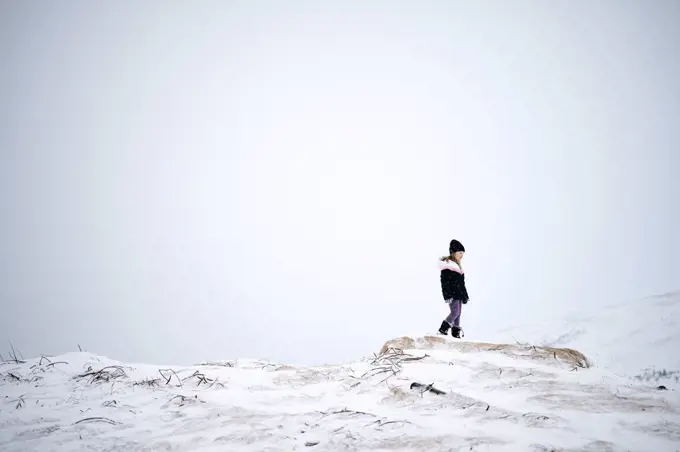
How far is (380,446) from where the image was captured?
400cm

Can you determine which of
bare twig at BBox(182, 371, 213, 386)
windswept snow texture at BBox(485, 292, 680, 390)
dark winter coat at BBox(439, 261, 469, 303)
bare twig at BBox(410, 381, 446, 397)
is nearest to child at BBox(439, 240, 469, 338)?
dark winter coat at BBox(439, 261, 469, 303)

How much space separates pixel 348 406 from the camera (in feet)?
17.6

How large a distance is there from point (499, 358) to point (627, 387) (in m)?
2.07

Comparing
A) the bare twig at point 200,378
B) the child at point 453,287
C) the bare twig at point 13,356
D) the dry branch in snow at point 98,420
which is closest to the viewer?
the dry branch in snow at point 98,420

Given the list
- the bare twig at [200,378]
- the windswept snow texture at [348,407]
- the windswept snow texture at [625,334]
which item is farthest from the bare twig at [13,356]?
the windswept snow texture at [625,334]

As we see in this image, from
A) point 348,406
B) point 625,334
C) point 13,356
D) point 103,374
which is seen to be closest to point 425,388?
point 348,406

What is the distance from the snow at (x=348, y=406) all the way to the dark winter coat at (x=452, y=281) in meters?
1.98

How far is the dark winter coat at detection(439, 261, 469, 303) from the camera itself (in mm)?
10289

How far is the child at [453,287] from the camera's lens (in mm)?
10266

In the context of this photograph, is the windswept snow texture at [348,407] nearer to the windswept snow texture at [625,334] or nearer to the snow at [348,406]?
the snow at [348,406]

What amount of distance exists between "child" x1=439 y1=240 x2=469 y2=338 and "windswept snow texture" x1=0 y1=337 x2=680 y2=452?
253 cm

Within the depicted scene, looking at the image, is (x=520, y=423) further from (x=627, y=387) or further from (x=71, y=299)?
(x=71, y=299)

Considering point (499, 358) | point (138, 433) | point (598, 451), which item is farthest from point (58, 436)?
point (499, 358)

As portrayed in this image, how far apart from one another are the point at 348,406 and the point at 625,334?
55.7 feet
